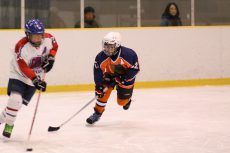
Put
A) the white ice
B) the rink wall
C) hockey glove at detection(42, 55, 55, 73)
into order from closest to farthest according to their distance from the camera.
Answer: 1. the white ice
2. hockey glove at detection(42, 55, 55, 73)
3. the rink wall

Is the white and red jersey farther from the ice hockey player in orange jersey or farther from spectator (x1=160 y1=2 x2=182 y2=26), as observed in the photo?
spectator (x1=160 y1=2 x2=182 y2=26)

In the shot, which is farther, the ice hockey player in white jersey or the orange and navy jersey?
the orange and navy jersey

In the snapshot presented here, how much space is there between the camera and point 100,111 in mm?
4902

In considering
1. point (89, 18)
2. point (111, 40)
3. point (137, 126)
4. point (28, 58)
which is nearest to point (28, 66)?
point (28, 58)

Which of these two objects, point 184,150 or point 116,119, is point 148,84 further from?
point 184,150

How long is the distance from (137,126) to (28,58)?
120 centimetres

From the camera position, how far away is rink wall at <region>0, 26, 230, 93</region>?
7.41 meters

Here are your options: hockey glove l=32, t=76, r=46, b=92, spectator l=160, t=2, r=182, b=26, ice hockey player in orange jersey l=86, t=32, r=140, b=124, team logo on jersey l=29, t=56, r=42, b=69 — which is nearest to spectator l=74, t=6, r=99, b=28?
spectator l=160, t=2, r=182, b=26

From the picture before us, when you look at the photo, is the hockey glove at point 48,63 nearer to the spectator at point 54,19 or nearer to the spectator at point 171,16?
the spectator at point 54,19

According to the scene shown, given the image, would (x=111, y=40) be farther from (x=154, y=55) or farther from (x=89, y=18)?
(x=154, y=55)

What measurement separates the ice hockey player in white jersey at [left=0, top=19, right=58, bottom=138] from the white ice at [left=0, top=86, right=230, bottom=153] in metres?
0.27

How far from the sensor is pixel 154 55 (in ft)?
25.8

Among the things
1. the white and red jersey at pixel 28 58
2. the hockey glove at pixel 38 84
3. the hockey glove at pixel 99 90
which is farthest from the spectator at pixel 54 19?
the hockey glove at pixel 38 84

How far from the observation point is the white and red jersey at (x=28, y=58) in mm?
4086
